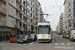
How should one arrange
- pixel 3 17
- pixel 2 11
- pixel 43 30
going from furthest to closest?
1. pixel 3 17
2. pixel 2 11
3. pixel 43 30

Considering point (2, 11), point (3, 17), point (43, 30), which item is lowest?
point (43, 30)

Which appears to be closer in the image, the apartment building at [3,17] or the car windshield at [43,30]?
the car windshield at [43,30]

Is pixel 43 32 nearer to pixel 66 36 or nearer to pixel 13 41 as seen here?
pixel 13 41

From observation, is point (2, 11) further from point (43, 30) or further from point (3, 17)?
point (43, 30)

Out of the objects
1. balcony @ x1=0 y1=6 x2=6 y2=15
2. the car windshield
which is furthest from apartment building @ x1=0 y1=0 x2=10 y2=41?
the car windshield

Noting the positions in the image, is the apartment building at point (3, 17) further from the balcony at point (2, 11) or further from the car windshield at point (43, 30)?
the car windshield at point (43, 30)

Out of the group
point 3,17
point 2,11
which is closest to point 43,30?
point 2,11

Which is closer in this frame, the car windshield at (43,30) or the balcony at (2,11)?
the car windshield at (43,30)

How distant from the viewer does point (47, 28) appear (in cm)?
2273

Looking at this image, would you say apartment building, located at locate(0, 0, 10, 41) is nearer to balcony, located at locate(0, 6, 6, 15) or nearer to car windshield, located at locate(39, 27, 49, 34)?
balcony, located at locate(0, 6, 6, 15)

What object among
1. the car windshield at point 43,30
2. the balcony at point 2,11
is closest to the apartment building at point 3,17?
the balcony at point 2,11

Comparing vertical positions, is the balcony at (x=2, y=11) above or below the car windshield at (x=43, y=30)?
above

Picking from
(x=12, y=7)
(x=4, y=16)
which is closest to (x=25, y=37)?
(x=4, y=16)

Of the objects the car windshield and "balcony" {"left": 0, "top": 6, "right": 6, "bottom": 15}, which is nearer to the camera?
the car windshield
